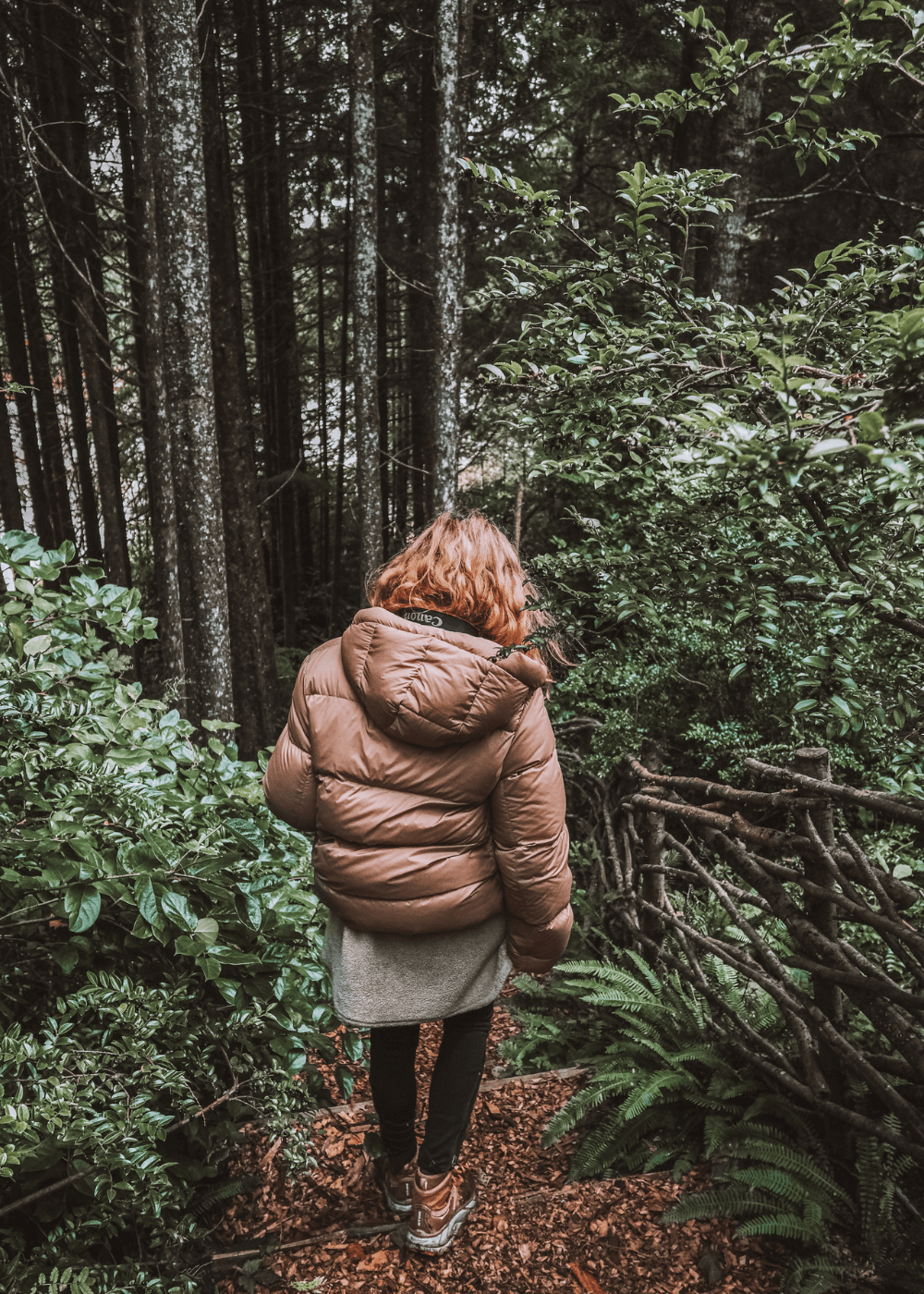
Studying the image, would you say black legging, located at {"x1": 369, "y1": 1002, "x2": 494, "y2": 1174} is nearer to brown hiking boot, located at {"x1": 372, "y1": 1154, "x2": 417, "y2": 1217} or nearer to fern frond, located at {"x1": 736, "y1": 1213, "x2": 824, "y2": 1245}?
brown hiking boot, located at {"x1": 372, "y1": 1154, "x2": 417, "y2": 1217}

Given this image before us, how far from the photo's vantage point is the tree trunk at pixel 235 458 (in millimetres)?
7020

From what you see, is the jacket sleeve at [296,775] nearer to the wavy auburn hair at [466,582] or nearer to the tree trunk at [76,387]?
the wavy auburn hair at [466,582]

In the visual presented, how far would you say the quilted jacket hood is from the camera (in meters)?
1.99

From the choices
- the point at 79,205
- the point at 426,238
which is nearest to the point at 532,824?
the point at 79,205

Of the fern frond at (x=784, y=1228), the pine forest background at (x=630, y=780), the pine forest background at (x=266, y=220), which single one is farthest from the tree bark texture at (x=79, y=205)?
the fern frond at (x=784, y=1228)

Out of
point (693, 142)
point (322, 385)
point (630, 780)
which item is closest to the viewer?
point (630, 780)

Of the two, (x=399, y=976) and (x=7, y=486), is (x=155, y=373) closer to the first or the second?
(x=7, y=486)

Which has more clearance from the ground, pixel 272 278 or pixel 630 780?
pixel 272 278

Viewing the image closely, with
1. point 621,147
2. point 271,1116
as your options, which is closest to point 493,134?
point 621,147

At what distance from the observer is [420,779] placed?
209 centimetres

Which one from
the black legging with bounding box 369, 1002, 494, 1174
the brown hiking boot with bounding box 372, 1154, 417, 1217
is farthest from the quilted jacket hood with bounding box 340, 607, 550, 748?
the brown hiking boot with bounding box 372, 1154, 417, 1217

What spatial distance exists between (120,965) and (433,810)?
988mm

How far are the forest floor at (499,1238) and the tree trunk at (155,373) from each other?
3252mm

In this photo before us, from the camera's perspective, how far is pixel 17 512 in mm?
7695
